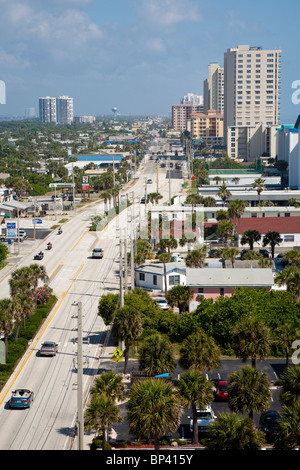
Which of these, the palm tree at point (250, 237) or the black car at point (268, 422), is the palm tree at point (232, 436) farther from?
the palm tree at point (250, 237)

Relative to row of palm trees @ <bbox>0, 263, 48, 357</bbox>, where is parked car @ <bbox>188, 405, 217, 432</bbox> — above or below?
below

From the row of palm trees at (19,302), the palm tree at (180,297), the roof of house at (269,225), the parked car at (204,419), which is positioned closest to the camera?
the parked car at (204,419)

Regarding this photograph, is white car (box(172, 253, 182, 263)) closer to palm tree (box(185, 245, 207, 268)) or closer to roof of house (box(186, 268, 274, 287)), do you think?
palm tree (box(185, 245, 207, 268))

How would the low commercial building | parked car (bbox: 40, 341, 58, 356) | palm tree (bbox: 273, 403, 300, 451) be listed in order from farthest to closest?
the low commercial building, parked car (bbox: 40, 341, 58, 356), palm tree (bbox: 273, 403, 300, 451)

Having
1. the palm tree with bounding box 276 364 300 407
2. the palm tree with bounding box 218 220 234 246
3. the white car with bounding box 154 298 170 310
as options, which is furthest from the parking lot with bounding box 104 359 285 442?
the palm tree with bounding box 218 220 234 246

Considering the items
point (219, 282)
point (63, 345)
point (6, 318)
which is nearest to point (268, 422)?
point (6, 318)

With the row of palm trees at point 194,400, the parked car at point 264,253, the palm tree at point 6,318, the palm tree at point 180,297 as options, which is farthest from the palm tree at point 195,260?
the row of palm trees at point 194,400

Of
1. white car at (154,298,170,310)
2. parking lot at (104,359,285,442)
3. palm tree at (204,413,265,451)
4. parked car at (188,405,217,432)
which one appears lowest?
parking lot at (104,359,285,442)
